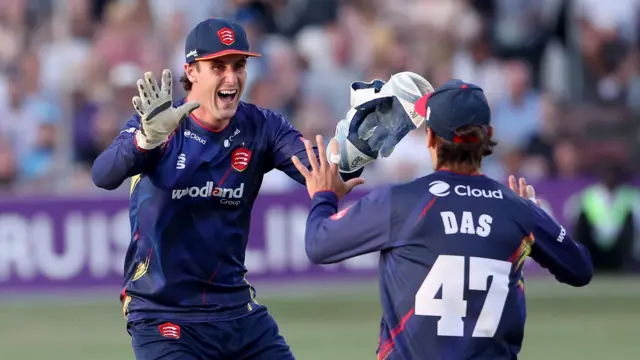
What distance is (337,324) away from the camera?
1212 centimetres

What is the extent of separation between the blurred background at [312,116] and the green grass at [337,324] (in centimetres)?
6

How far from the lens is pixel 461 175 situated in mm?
5102

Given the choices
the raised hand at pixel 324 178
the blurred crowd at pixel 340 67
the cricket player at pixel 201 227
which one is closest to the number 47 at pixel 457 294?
the raised hand at pixel 324 178

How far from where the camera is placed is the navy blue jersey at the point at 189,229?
611 cm

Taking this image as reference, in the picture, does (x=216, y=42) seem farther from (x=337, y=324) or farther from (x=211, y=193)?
(x=337, y=324)

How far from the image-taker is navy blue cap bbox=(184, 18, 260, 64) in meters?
6.15

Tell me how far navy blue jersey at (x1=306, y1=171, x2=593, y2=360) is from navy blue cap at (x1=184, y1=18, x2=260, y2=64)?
140cm

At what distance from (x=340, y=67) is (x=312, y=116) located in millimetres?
1021

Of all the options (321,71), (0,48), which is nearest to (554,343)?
(321,71)

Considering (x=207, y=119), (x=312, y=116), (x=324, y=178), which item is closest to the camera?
(x=324, y=178)

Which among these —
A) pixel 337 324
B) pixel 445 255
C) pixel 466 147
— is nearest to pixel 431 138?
pixel 466 147

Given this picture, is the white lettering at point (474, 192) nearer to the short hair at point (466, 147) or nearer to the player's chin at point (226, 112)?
the short hair at point (466, 147)

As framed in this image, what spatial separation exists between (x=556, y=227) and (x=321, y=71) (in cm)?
1042

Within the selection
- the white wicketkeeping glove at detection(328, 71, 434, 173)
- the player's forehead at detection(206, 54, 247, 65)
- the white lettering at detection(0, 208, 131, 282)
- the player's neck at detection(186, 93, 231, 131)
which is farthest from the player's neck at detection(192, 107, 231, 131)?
the white lettering at detection(0, 208, 131, 282)
